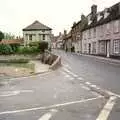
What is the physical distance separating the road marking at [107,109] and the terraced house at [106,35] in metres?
35.1

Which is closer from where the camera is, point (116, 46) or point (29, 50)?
point (116, 46)

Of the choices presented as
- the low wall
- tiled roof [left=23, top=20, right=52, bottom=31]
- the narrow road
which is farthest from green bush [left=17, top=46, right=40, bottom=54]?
tiled roof [left=23, top=20, right=52, bottom=31]

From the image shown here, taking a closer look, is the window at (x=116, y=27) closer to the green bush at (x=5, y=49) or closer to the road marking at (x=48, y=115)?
the green bush at (x=5, y=49)

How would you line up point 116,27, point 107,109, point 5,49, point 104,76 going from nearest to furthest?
point 107,109
point 104,76
point 116,27
point 5,49

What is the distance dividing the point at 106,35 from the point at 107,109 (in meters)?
43.5

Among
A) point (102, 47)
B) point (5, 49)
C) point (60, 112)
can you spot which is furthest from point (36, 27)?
point (60, 112)

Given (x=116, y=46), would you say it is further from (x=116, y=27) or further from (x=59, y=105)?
(x=59, y=105)

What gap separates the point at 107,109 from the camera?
30.9 feet

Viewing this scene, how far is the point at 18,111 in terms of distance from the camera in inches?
362

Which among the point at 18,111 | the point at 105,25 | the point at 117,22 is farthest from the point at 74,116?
the point at 105,25

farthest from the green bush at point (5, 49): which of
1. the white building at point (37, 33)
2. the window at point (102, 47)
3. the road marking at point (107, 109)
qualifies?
the road marking at point (107, 109)

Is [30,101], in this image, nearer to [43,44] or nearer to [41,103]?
[41,103]

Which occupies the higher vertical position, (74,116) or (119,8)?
(119,8)

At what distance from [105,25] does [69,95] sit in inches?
1632
